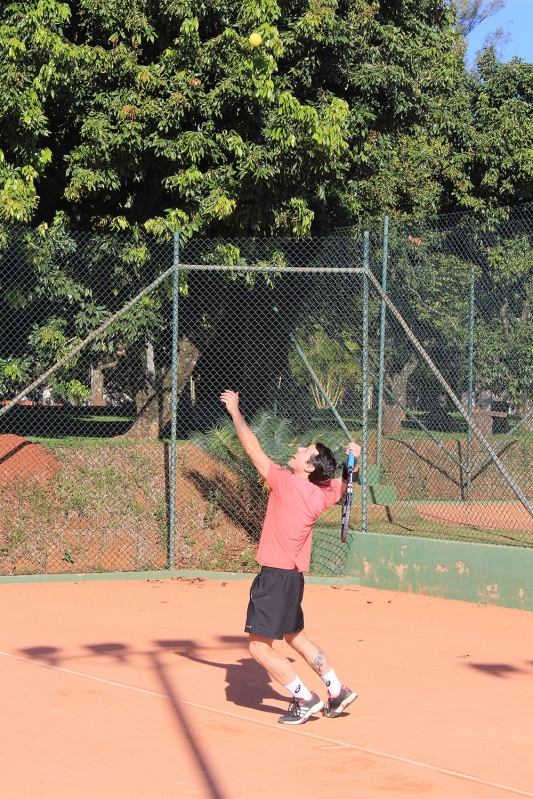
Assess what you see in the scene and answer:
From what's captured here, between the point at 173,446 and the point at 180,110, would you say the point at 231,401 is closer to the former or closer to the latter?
the point at 173,446

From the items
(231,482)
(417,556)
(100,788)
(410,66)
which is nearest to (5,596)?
(231,482)

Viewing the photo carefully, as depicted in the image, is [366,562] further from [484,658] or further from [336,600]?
[484,658]

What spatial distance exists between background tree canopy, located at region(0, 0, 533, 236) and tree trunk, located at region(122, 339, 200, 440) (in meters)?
1.61

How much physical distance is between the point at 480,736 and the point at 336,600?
4189mm

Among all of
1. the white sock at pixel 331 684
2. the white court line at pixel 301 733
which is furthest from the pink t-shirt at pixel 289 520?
the white court line at pixel 301 733

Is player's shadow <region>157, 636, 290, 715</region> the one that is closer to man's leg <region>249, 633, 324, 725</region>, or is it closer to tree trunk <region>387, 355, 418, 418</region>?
man's leg <region>249, 633, 324, 725</region>

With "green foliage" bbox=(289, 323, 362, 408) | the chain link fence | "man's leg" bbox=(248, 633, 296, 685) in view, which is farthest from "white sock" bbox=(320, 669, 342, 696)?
"green foliage" bbox=(289, 323, 362, 408)

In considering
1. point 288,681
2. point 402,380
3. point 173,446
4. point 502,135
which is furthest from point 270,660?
point 502,135

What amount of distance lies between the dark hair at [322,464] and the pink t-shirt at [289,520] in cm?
7

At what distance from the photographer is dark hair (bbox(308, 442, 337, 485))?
227 inches

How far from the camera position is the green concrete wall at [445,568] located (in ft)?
30.7

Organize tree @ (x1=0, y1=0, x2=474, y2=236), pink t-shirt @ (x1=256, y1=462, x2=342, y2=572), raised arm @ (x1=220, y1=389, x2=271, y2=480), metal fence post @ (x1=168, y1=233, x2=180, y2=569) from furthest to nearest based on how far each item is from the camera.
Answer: tree @ (x1=0, y1=0, x2=474, y2=236)
metal fence post @ (x1=168, y1=233, x2=180, y2=569)
pink t-shirt @ (x1=256, y1=462, x2=342, y2=572)
raised arm @ (x1=220, y1=389, x2=271, y2=480)

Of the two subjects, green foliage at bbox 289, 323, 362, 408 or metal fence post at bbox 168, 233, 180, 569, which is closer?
metal fence post at bbox 168, 233, 180, 569

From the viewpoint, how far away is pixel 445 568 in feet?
32.1
